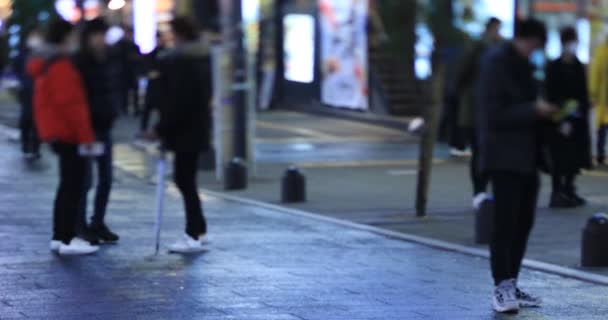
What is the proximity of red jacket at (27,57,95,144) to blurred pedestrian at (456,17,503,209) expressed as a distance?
396cm

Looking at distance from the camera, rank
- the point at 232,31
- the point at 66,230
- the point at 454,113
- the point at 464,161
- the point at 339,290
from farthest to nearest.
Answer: the point at 464,161, the point at 232,31, the point at 454,113, the point at 66,230, the point at 339,290

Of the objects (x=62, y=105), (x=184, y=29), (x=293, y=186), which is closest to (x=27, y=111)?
(x=293, y=186)

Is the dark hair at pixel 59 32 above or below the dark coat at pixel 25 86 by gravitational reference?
above

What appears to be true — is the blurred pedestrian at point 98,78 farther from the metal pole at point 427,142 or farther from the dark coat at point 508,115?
the metal pole at point 427,142

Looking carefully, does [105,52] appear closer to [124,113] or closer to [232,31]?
[232,31]

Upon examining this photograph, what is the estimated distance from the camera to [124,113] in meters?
28.4

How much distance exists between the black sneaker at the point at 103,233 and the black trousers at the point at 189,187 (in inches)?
29.2

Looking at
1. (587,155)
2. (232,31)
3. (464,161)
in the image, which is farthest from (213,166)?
(587,155)

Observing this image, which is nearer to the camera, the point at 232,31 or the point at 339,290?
the point at 339,290

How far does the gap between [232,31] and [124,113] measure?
461 inches

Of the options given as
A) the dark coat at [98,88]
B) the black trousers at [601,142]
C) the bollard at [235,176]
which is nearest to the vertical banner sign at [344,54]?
the black trousers at [601,142]

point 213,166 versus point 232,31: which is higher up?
point 232,31

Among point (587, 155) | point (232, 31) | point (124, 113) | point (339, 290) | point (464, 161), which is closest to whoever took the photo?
point (339, 290)

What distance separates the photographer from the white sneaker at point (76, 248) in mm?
10070
